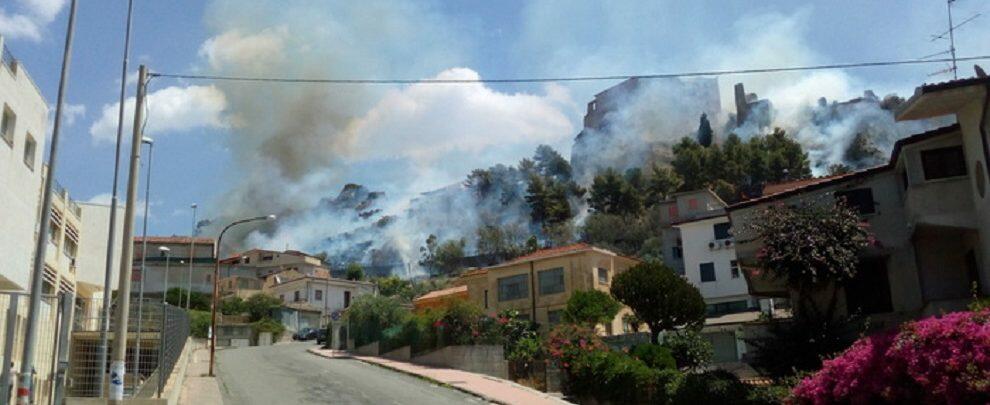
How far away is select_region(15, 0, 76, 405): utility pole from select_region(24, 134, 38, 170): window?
19.3m

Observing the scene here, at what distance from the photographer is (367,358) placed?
151ft

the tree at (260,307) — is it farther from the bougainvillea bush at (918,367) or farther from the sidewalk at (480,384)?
the bougainvillea bush at (918,367)

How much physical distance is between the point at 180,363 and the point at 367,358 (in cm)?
1710

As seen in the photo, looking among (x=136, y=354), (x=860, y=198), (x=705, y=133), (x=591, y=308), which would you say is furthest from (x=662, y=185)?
(x=136, y=354)

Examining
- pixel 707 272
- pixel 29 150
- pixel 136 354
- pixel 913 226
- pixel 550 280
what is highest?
pixel 29 150

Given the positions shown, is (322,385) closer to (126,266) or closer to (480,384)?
(480,384)

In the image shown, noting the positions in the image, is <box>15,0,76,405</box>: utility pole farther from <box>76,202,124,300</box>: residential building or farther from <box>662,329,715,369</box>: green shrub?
<box>76,202,124,300</box>: residential building

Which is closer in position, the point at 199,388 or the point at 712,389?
the point at 712,389

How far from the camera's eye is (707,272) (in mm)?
57188

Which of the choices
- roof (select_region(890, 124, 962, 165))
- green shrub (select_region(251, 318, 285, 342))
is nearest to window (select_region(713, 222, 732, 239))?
roof (select_region(890, 124, 962, 165))

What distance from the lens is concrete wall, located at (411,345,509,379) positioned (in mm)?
36688

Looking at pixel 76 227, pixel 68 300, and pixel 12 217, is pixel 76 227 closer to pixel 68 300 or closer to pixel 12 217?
pixel 12 217

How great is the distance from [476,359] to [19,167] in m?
19.9

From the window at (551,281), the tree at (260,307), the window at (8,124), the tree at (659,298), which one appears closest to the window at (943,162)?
the tree at (659,298)
